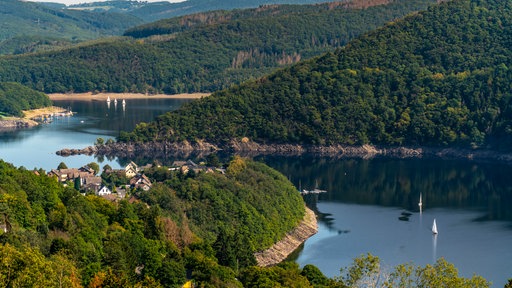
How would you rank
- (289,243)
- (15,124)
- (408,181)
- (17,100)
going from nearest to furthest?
(289,243)
(408,181)
(15,124)
(17,100)

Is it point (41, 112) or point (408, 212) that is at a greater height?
point (41, 112)

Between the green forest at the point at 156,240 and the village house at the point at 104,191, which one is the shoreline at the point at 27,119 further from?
the green forest at the point at 156,240

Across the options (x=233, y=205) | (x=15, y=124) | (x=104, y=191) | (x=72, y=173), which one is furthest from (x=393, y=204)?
(x=15, y=124)

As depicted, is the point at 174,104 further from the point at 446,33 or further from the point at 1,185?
the point at 1,185

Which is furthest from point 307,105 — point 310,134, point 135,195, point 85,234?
point 85,234

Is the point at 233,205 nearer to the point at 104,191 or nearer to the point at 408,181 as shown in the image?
the point at 104,191

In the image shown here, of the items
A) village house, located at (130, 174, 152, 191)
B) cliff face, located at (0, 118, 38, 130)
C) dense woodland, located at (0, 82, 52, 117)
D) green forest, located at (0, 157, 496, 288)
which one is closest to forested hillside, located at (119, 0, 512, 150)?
cliff face, located at (0, 118, 38, 130)

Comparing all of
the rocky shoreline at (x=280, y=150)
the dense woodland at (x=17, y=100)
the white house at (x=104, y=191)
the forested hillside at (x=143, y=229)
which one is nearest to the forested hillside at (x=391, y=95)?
the rocky shoreline at (x=280, y=150)

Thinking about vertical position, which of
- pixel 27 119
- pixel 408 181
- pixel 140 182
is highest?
pixel 140 182

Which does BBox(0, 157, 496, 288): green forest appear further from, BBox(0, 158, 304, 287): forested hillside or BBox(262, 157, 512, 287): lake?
BBox(262, 157, 512, 287): lake
